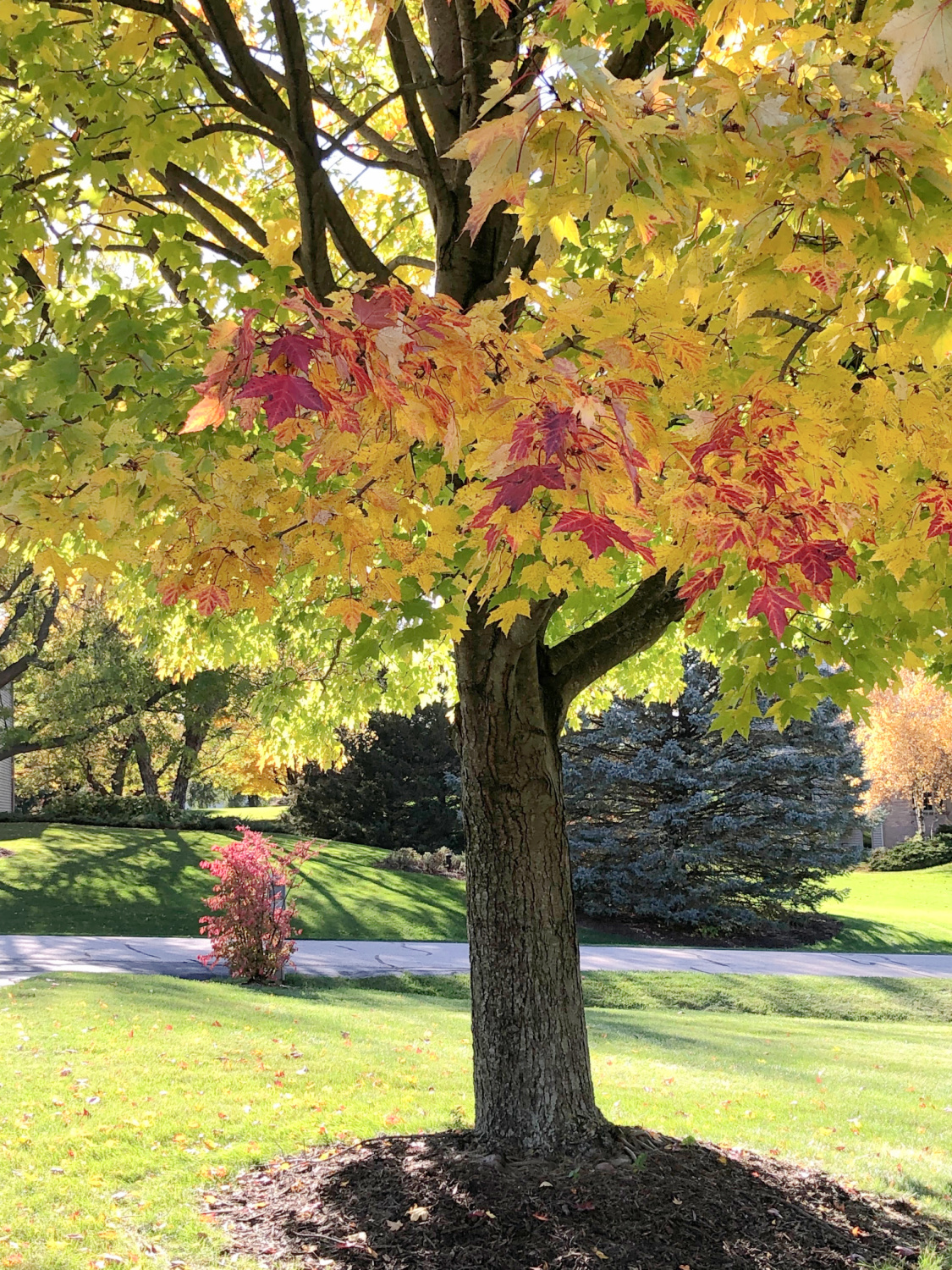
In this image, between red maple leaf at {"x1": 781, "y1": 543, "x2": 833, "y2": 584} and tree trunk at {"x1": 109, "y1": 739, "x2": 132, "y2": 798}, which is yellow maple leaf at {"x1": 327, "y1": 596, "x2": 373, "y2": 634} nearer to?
red maple leaf at {"x1": 781, "y1": 543, "x2": 833, "y2": 584}

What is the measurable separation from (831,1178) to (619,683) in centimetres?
456

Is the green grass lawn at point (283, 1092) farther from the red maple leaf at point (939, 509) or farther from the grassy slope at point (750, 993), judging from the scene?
the red maple leaf at point (939, 509)

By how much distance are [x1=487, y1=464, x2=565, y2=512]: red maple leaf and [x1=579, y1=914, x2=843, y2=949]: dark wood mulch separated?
16.3 metres

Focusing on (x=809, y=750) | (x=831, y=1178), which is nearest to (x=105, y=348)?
(x=831, y=1178)

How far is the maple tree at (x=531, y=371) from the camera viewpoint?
1.87 meters

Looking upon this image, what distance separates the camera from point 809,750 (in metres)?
18.7

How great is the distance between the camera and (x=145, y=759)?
85.4ft

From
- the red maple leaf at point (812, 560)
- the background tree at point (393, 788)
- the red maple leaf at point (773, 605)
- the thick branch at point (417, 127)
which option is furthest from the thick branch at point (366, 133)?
the background tree at point (393, 788)

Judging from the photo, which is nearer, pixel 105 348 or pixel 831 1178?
pixel 105 348

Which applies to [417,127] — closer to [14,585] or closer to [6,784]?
[14,585]

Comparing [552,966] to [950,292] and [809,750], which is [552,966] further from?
[809,750]

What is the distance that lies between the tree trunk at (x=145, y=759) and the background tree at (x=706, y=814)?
36.0ft

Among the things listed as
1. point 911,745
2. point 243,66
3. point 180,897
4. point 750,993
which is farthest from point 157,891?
point 911,745

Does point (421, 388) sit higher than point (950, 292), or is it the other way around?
point (950, 292)
